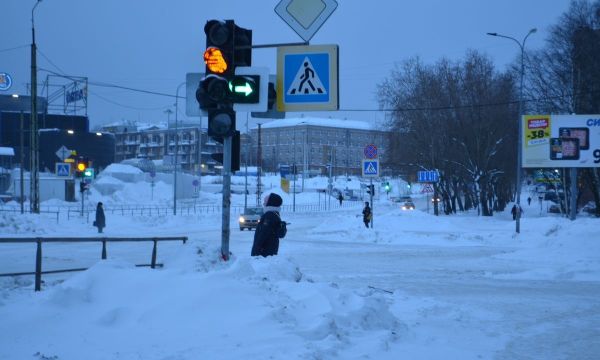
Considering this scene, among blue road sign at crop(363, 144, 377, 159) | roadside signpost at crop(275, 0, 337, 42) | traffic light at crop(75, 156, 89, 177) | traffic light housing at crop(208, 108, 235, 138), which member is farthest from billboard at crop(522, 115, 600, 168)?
traffic light housing at crop(208, 108, 235, 138)

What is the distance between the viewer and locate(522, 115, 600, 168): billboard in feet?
109

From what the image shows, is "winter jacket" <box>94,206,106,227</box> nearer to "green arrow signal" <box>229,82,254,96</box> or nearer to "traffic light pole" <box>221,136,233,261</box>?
"traffic light pole" <box>221,136,233,261</box>

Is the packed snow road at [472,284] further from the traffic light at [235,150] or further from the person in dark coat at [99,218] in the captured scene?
the person in dark coat at [99,218]

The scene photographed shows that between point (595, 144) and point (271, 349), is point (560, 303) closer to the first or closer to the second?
point (271, 349)

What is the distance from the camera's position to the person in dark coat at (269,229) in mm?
10914

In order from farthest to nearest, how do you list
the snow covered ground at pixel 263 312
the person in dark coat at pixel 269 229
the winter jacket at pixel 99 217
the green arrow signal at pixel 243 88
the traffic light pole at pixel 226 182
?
the winter jacket at pixel 99 217 < the person in dark coat at pixel 269 229 < the traffic light pole at pixel 226 182 < the green arrow signal at pixel 243 88 < the snow covered ground at pixel 263 312

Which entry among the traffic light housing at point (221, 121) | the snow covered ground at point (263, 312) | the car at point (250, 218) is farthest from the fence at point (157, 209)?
the traffic light housing at point (221, 121)

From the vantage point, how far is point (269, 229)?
1095 centimetres

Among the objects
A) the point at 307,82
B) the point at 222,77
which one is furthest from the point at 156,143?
the point at 222,77

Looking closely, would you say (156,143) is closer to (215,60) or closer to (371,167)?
(371,167)

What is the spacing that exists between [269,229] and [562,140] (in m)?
27.3

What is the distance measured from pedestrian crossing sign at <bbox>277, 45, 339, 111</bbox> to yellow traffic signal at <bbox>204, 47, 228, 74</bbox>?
45.7 inches

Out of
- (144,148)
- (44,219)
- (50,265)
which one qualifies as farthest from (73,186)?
(144,148)

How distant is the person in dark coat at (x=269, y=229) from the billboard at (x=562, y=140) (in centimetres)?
2656
